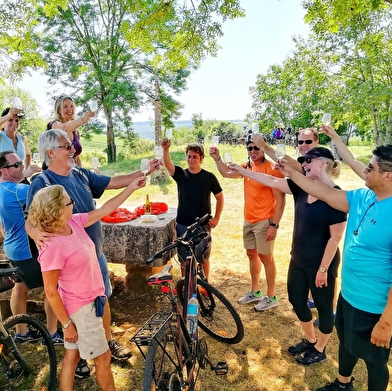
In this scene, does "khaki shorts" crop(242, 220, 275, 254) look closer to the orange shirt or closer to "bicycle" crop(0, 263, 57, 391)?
the orange shirt

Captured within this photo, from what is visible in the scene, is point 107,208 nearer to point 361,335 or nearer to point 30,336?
point 30,336

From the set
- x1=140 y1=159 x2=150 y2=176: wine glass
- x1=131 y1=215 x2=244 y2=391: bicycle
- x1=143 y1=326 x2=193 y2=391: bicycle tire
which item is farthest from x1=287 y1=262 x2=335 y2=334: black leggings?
x1=140 y1=159 x2=150 y2=176: wine glass

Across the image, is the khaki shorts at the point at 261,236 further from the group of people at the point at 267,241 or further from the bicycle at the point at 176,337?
the bicycle at the point at 176,337

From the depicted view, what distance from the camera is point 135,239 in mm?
4141

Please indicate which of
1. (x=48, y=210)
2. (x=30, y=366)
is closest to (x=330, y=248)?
(x=48, y=210)

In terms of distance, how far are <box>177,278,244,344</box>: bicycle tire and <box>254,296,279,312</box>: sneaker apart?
2.75 feet

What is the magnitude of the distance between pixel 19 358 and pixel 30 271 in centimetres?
75

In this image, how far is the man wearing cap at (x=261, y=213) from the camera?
383 centimetres

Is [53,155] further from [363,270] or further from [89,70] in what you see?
[89,70]

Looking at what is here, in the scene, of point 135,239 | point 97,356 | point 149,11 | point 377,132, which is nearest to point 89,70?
point 149,11

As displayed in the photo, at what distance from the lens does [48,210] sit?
1.96 m

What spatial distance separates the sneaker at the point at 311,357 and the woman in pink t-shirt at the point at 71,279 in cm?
190

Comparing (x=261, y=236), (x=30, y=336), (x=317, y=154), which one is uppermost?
(x=317, y=154)

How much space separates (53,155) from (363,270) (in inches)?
95.9
